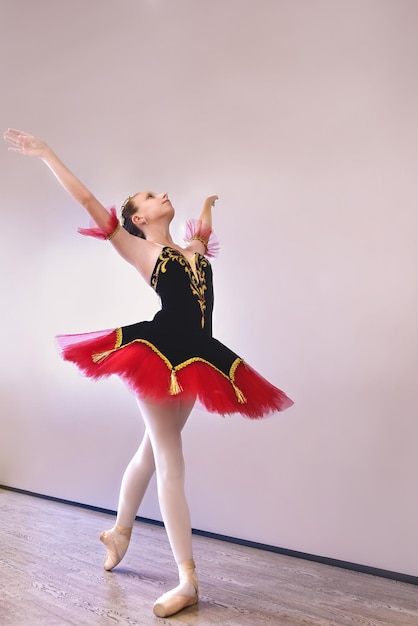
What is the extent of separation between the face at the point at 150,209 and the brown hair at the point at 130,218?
19mm

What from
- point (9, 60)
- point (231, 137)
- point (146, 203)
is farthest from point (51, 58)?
point (146, 203)

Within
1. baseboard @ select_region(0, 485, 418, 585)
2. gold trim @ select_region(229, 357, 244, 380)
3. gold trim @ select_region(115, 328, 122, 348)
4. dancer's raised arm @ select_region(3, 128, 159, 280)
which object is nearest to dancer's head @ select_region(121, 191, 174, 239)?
dancer's raised arm @ select_region(3, 128, 159, 280)

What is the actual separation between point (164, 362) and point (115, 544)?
72cm

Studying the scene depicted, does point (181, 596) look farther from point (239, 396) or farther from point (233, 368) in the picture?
point (233, 368)

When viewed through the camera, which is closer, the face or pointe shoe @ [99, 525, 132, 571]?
pointe shoe @ [99, 525, 132, 571]

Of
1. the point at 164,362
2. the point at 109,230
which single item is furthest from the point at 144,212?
the point at 164,362

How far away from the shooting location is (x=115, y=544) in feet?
7.78

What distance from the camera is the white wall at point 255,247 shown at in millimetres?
2605

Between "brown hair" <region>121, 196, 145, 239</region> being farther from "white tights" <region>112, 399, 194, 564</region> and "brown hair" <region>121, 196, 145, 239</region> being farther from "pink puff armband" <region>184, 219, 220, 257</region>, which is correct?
"white tights" <region>112, 399, 194, 564</region>

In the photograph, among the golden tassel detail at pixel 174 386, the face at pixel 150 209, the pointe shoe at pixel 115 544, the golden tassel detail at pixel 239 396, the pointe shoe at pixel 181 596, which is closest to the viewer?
the pointe shoe at pixel 181 596

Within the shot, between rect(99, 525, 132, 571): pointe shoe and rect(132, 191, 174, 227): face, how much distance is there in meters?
1.06

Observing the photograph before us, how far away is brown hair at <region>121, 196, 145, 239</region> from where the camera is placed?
2500 millimetres

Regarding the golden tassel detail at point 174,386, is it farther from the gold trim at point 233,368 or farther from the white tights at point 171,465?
the gold trim at point 233,368

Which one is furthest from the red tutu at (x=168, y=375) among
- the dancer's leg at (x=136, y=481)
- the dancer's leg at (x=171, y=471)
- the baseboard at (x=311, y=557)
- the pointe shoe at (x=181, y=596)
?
the baseboard at (x=311, y=557)
